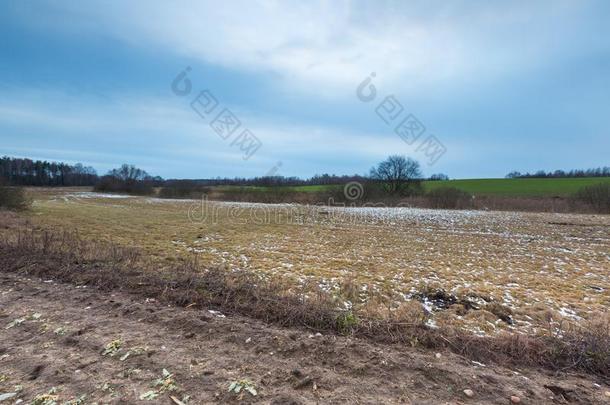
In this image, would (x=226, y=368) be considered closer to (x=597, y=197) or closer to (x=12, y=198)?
(x=12, y=198)

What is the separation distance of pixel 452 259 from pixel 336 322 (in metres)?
7.62

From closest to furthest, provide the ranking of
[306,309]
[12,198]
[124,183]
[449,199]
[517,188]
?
1. [306,309]
2. [12,198]
3. [449,199]
4. [517,188]
5. [124,183]

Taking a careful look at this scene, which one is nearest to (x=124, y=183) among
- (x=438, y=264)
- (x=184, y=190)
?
(x=184, y=190)

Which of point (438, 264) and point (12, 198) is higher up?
point (12, 198)

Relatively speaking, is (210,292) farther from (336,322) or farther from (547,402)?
(547,402)

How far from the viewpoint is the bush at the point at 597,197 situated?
1243 inches

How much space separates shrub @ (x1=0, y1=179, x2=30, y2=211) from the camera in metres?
18.9

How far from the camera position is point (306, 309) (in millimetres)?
4367

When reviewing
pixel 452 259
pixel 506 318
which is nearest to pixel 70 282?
pixel 506 318

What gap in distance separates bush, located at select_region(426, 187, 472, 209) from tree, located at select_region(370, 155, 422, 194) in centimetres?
1566

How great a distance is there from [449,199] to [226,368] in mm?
40624

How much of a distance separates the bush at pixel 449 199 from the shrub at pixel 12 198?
40834 millimetres

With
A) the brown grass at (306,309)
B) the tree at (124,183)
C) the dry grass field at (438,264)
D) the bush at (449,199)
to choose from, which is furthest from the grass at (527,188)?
the tree at (124,183)

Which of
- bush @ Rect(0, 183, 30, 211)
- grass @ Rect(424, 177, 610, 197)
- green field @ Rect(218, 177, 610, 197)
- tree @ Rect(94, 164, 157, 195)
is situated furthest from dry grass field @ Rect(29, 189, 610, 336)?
tree @ Rect(94, 164, 157, 195)
